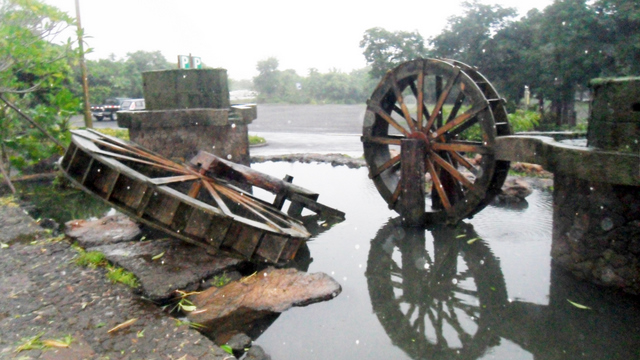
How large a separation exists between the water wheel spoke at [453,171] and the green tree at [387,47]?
10.4 metres

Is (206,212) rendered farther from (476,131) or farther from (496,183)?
(476,131)

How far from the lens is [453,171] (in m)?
7.51

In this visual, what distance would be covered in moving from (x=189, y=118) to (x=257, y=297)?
3.97m

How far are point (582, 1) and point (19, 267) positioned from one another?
56.1ft

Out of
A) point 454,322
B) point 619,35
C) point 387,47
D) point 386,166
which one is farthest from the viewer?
point 387,47

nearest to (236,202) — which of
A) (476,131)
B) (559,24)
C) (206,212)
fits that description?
(206,212)

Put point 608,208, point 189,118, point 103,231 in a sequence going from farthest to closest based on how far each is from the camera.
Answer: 1. point 189,118
2. point 103,231
3. point 608,208

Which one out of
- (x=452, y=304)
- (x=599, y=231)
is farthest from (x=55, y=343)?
(x=599, y=231)

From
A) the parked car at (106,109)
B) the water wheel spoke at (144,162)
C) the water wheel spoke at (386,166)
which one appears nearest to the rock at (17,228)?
the water wheel spoke at (144,162)

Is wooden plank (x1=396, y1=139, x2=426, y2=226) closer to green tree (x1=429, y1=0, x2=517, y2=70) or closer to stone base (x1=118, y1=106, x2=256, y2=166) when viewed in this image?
stone base (x1=118, y1=106, x2=256, y2=166)

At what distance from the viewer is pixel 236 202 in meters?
7.02

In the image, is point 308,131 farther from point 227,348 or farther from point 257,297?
point 227,348

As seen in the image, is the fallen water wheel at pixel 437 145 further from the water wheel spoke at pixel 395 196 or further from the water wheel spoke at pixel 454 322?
the water wheel spoke at pixel 454 322

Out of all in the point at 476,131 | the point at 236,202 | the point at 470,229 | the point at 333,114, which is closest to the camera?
the point at 236,202
